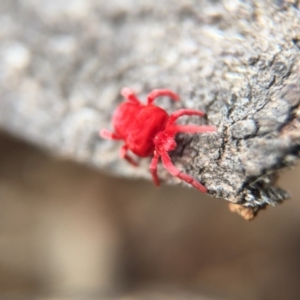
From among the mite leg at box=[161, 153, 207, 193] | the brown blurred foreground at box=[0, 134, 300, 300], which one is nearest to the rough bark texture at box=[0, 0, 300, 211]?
the mite leg at box=[161, 153, 207, 193]

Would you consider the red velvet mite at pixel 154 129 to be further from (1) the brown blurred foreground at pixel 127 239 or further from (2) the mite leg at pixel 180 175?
(1) the brown blurred foreground at pixel 127 239

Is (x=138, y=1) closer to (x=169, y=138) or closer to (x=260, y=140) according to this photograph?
(x=169, y=138)

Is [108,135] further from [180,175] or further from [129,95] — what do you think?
[180,175]

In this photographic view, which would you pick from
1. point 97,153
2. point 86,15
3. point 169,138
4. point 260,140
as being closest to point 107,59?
point 86,15

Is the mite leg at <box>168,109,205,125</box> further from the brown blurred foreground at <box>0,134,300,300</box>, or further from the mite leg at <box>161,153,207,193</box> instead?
the brown blurred foreground at <box>0,134,300,300</box>

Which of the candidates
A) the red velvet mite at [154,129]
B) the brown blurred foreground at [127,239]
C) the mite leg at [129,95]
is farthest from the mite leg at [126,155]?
the brown blurred foreground at [127,239]
